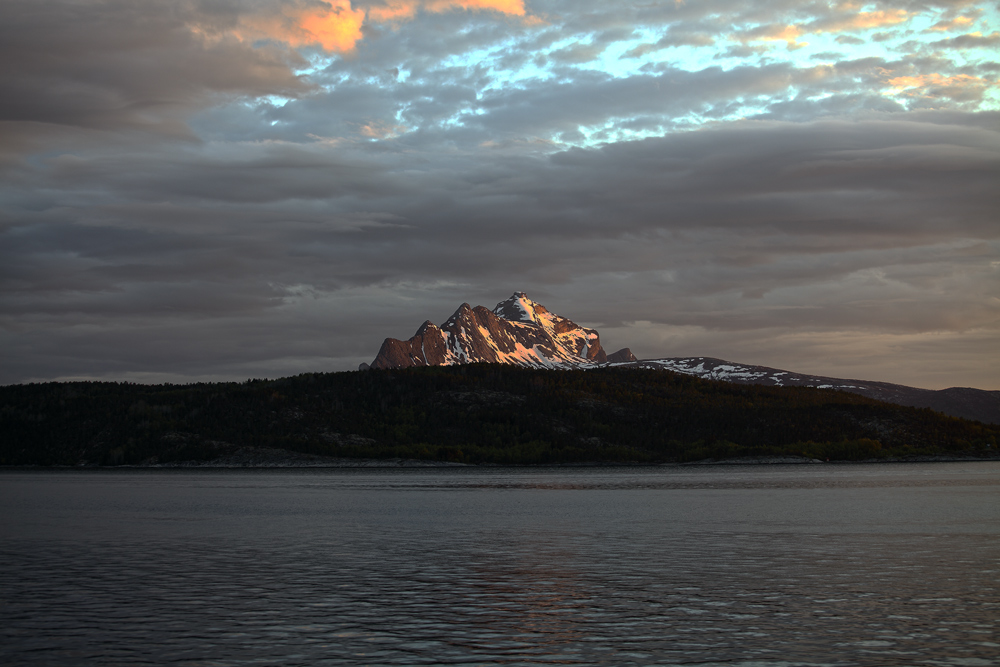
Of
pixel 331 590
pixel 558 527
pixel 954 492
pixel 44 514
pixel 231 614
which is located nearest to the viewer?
pixel 231 614

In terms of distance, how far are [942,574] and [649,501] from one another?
7135 centimetres

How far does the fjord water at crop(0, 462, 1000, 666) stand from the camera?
2589 cm

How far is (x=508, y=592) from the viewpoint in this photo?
121 feet

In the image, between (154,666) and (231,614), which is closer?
(154,666)

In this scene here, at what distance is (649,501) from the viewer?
364 feet

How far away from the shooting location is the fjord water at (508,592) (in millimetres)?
25891

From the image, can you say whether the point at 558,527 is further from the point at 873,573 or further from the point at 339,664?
the point at 339,664

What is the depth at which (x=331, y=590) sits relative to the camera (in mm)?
38094

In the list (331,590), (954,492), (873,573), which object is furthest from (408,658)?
(954,492)

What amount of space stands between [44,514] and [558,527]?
54.0 meters

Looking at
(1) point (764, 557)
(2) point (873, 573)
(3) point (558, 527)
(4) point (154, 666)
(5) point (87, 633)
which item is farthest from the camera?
(3) point (558, 527)

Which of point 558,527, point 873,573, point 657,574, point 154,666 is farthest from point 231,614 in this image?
point 558,527

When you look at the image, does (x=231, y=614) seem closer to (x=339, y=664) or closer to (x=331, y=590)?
(x=331, y=590)

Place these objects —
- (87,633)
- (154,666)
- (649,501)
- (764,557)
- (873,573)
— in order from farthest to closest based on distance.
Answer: (649,501)
(764,557)
(873,573)
(87,633)
(154,666)
